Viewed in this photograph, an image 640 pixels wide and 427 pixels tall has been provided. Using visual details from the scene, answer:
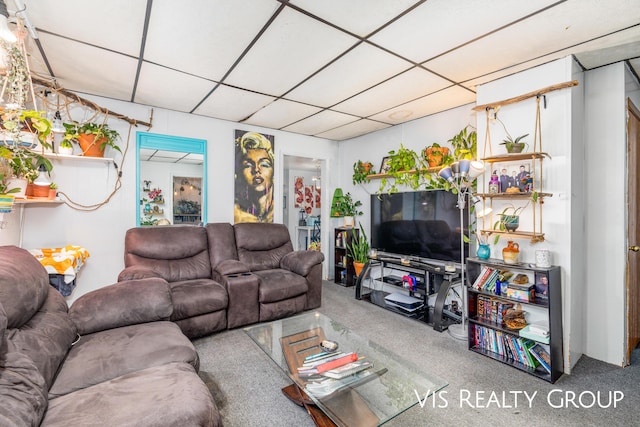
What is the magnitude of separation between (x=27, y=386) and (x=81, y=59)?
2.36m

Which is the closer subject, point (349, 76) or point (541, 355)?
point (541, 355)

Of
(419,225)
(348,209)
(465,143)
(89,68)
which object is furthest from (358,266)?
(89,68)

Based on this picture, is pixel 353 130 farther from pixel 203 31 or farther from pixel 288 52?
pixel 203 31

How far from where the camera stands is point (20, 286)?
4.55 ft

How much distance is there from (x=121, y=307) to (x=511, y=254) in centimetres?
285

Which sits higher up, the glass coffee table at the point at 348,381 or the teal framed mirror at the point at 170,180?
the teal framed mirror at the point at 170,180

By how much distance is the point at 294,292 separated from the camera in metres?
3.14

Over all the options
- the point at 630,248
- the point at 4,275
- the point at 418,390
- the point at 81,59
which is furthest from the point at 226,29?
the point at 630,248

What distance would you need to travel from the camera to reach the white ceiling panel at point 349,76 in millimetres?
2273

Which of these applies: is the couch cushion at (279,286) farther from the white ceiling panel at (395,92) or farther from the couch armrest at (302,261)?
the white ceiling panel at (395,92)

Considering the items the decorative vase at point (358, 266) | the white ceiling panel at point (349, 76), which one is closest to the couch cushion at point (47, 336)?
the white ceiling panel at point (349, 76)

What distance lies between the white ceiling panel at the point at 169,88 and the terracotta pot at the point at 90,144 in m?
0.60

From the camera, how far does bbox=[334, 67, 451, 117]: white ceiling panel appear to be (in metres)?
2.61

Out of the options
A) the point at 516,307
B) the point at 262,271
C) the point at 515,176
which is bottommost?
the point at 516,307
